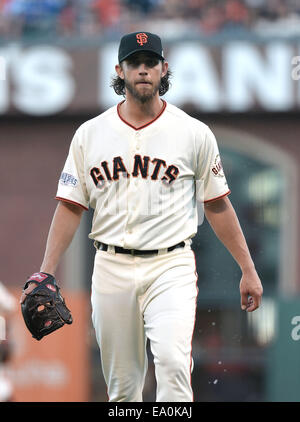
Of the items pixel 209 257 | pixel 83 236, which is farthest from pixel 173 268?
pixel 83 236

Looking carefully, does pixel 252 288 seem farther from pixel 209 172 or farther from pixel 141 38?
pixel 141 38

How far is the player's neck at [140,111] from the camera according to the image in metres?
4.50

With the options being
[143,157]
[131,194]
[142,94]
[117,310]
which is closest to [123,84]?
[142,94]

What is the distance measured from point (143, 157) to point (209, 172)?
36cm

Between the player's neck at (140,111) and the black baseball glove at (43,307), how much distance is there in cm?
88

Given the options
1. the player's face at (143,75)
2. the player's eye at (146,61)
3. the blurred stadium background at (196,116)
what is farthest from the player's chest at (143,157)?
the blurred stadium background at (196,116)

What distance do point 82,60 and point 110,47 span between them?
1.59 feet

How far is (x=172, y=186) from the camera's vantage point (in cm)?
443

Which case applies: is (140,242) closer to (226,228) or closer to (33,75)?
(226,228)

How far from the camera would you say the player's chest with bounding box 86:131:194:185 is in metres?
4.41

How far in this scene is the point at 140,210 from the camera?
4438mm

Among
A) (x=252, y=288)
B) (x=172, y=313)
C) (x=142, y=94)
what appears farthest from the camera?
(x=252, y=288)

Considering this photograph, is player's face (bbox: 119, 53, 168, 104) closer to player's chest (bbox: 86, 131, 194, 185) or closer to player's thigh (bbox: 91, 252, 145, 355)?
player's chest (bbox: 86, 131, 194, 185)
